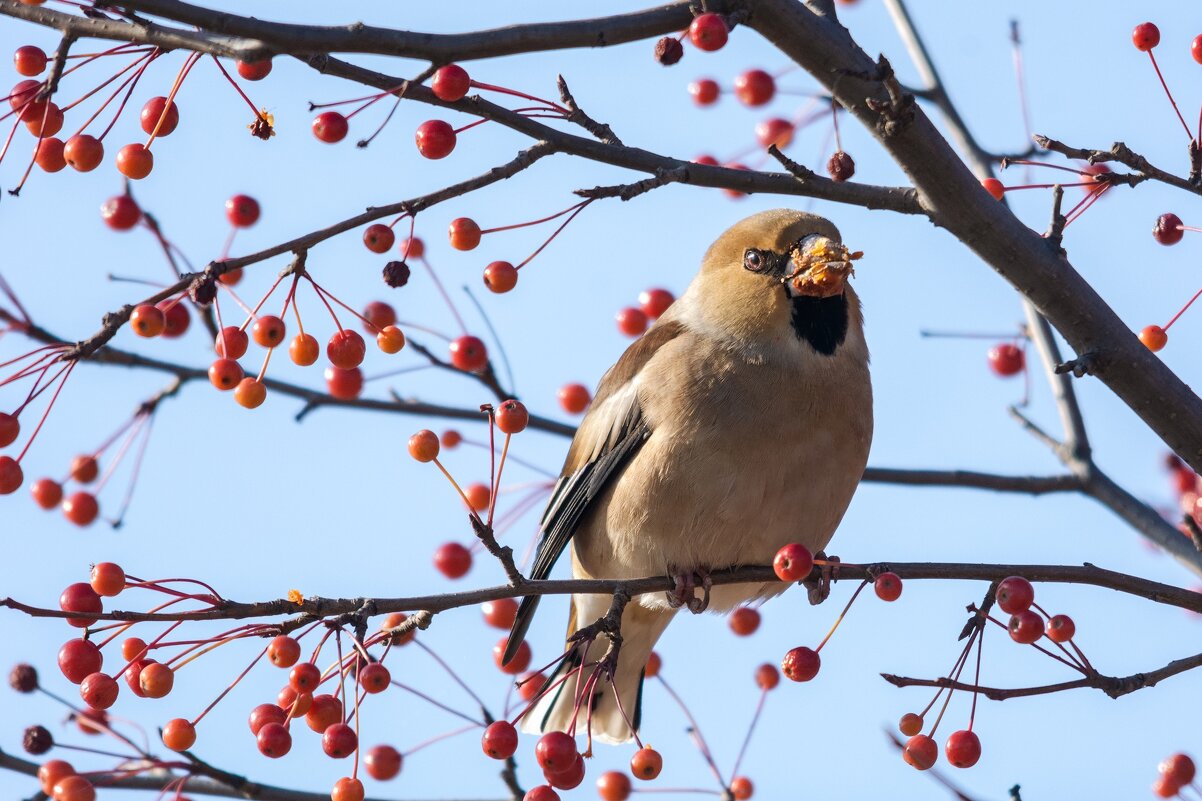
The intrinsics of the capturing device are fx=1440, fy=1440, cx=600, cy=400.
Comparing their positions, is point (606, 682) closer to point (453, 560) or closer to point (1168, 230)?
point (453, 560)

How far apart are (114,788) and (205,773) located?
447 mm

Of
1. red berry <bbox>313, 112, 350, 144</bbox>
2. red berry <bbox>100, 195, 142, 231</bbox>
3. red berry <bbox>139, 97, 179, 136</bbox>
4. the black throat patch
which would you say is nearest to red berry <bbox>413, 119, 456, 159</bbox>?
red berry <bbox>313, 112, 350, 144</bbox>

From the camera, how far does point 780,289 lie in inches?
207

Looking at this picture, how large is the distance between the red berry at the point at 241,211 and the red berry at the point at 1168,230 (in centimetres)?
291

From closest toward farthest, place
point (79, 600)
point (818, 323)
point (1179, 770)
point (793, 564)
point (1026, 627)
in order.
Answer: point (79, 600), point (1026, 627), point (793, 564), point (1179, 770), point (818, 323)

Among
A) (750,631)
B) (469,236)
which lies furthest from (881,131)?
(750,631)

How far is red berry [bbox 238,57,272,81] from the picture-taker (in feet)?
10.5

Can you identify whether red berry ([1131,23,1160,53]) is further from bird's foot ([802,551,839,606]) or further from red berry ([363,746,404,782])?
red berry ([363,746,404,782])

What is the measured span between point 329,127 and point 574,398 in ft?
9.13

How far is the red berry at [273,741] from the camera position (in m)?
3.42

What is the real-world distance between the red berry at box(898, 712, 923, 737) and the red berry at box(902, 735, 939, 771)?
2cm

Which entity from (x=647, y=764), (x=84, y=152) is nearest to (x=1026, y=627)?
(x=647, y=764)

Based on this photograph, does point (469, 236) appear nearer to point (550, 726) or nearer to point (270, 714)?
point (270, 714)

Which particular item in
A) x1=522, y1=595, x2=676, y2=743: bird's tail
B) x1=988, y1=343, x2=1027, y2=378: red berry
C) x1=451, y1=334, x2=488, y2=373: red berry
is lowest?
x1=522, y1=595, x2=676, y2=743: bird's tail
